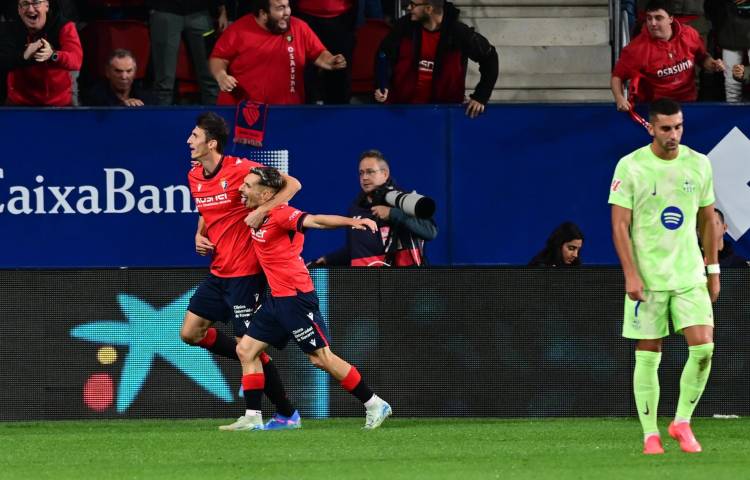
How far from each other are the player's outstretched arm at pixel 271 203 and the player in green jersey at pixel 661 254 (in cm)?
261

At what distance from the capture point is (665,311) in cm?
939

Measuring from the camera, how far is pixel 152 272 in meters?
12.3

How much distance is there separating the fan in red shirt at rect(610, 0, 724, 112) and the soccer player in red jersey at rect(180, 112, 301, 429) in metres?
3.82

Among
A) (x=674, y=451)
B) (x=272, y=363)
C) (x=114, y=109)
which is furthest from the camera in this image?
(x=114, y=109)

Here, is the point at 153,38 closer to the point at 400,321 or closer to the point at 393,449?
the point at 400,321

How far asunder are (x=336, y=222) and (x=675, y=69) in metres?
4.58

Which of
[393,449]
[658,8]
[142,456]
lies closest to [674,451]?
[393,449]

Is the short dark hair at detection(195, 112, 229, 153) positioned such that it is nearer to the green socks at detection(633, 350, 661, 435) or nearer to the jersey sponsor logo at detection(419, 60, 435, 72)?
the jersey sponsor logo at detection(419, 60, 435, 72)

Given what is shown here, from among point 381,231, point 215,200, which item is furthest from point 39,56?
point 381,231

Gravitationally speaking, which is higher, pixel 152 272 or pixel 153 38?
pixel 153 38

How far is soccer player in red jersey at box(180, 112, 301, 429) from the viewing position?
11516 mm

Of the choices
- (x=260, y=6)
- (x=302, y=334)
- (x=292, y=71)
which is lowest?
(x=302, y=334)

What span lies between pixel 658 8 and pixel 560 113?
116 centimetres

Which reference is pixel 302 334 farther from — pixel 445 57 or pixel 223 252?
pixel 445 57
